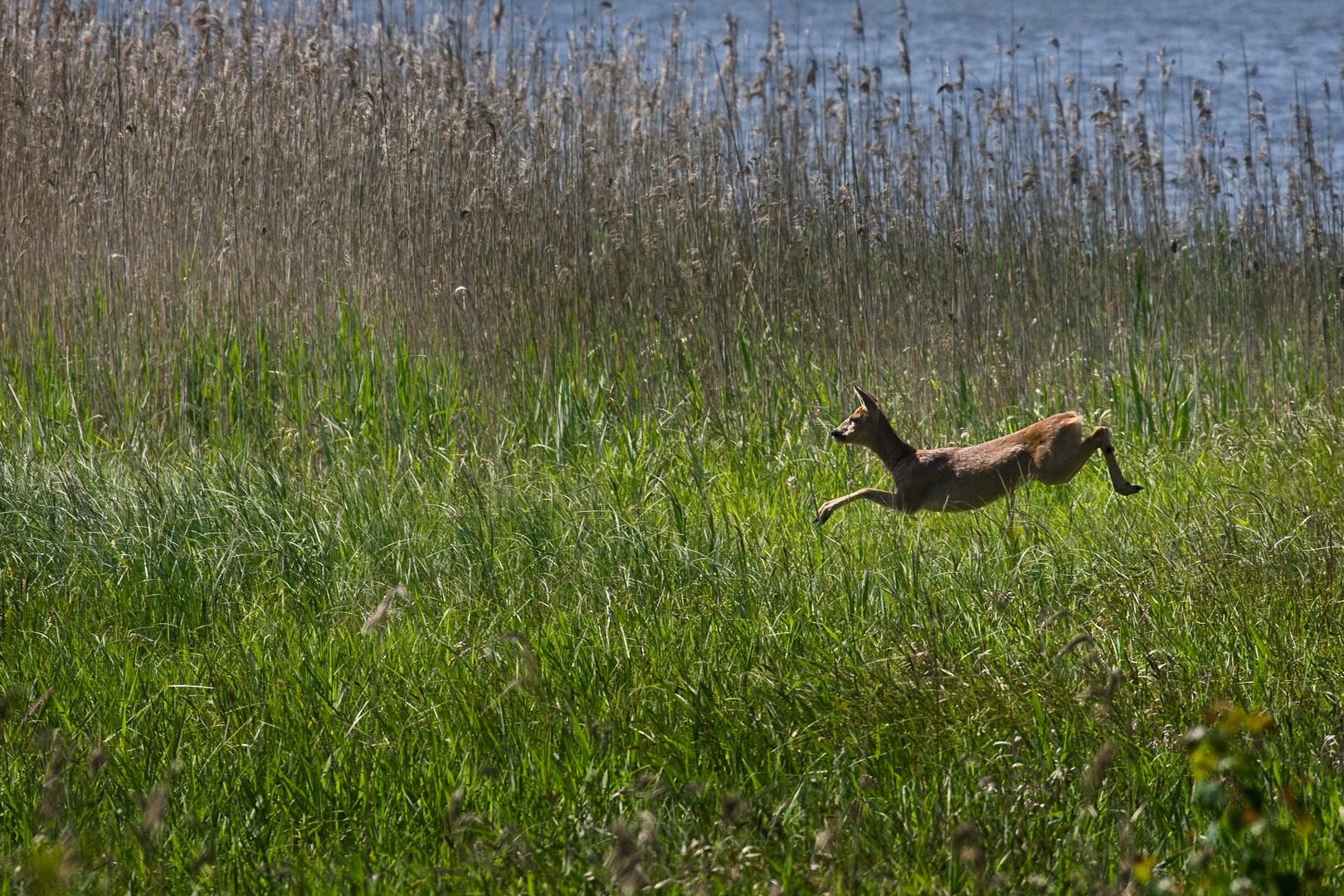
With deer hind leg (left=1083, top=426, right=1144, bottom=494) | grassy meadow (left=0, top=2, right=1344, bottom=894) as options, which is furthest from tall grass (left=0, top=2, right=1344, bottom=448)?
deer hind leg (left=1083, top=426, right=1144, bottom=494)

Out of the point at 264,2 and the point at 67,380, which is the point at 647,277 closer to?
the point at 67,380

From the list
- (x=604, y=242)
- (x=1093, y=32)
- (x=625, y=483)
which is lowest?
(x=625, y=483)

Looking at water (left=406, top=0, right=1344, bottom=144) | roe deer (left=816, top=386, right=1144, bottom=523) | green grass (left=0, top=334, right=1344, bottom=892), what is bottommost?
green grass (left=0, top=334, right=1344, bottom=892)

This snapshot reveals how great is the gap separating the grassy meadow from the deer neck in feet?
0.92

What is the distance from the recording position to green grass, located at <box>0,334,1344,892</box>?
2207mm

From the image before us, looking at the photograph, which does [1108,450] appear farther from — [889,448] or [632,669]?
[632,669]

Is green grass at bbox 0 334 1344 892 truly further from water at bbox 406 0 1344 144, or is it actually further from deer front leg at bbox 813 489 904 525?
water at bbox 406 0 1344 144

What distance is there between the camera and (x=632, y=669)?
2900 mm

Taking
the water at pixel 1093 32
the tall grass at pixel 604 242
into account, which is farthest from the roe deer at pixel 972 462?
the water at pixel 1093 32

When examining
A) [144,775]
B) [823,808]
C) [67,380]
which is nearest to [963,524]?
[823,808]

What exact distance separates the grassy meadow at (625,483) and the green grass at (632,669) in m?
0.02

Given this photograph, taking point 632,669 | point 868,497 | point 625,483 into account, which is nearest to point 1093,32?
point 625,483

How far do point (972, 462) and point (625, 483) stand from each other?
136 cm

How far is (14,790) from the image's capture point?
2463mm
